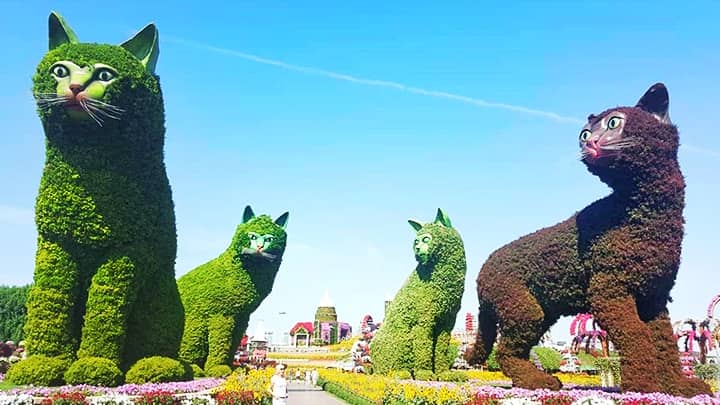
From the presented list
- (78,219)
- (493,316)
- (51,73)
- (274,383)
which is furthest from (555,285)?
(51,73)

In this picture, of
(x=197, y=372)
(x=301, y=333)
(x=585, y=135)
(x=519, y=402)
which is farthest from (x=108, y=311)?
(x=301, y=333)

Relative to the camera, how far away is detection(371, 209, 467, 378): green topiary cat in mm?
13992

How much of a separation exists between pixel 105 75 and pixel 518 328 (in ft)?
27.4

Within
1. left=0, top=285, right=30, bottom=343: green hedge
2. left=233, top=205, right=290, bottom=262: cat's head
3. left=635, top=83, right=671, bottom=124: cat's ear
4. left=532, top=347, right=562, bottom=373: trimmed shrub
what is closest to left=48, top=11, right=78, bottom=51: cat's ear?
left=233, top=205, right=290, bottom=262: cat's head

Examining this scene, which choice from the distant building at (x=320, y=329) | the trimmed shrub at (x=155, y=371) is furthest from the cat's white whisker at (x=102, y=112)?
the distant building at (x=320, y=329)

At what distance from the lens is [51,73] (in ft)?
29.1

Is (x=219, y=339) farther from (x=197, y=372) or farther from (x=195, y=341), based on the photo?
(x=197, y=372)

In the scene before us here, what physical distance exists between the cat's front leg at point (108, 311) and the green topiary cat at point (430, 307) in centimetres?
692

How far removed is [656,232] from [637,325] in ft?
5.05

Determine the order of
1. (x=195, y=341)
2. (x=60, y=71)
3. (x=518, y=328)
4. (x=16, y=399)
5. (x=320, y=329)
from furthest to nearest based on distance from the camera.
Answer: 1. (x=320, y=329)
2. (x=195, y=341)
3. (x=518, y=328)
4. (x=60, y=71)
5. (x=16, y=399)

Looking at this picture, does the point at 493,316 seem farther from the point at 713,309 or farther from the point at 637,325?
the point at 713,309

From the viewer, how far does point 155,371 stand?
9.64 m

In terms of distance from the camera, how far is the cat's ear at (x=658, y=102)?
988cm

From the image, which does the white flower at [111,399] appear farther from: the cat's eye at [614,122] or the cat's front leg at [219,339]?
the cat's eye at [614,122]
